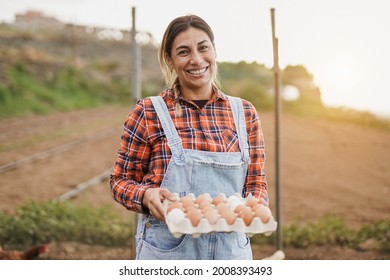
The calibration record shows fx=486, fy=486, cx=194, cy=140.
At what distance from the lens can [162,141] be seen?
1124 millimetres

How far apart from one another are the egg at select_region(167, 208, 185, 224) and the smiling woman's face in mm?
291

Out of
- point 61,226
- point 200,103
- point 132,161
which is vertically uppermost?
point 200,103

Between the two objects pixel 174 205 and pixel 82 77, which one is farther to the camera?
pixel 82 77

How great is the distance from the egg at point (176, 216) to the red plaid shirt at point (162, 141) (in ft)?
0.30

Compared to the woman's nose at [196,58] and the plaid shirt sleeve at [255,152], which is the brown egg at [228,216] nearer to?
the plaid shirt sleeve at [255,152]

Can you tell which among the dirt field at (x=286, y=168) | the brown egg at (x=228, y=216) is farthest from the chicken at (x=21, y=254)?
the brown egg at (x=228, y=216)

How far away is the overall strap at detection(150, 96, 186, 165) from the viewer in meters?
1.11

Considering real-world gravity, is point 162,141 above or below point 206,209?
above

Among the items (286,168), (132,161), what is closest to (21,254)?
(132,161)

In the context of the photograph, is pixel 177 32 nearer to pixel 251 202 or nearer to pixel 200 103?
pixel 200 103

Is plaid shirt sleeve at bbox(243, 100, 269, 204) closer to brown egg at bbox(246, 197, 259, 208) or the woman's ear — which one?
brown egg at bbox(246, 197, 259, 208)

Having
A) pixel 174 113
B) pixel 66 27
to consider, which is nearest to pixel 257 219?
pixel 174 113

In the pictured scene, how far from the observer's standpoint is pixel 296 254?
9.25 ft

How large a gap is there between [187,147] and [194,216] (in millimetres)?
172
